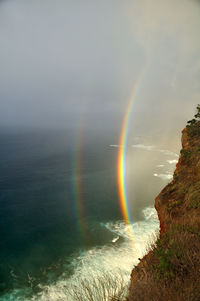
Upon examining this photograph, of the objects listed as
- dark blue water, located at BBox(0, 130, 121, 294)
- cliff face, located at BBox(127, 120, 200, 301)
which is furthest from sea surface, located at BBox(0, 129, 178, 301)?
cliff face, located at BBox(127, 120, 200, 301)

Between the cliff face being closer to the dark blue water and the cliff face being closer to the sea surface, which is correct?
the sea surface

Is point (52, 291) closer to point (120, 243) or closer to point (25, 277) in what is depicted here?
point (25, 277)

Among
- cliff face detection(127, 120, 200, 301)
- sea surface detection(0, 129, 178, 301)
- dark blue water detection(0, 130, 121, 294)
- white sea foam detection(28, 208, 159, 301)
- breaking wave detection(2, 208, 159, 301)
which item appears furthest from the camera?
dark blue water detection(0, 130, 121, 294)

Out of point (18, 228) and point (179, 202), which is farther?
point (18, 228)

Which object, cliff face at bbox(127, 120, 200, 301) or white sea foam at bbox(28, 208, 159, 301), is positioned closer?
cliff face at bbox(127, 120, 200, 301)

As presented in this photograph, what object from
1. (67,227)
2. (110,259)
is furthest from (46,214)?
(110,259)

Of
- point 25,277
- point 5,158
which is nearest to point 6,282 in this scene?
point 25,277
